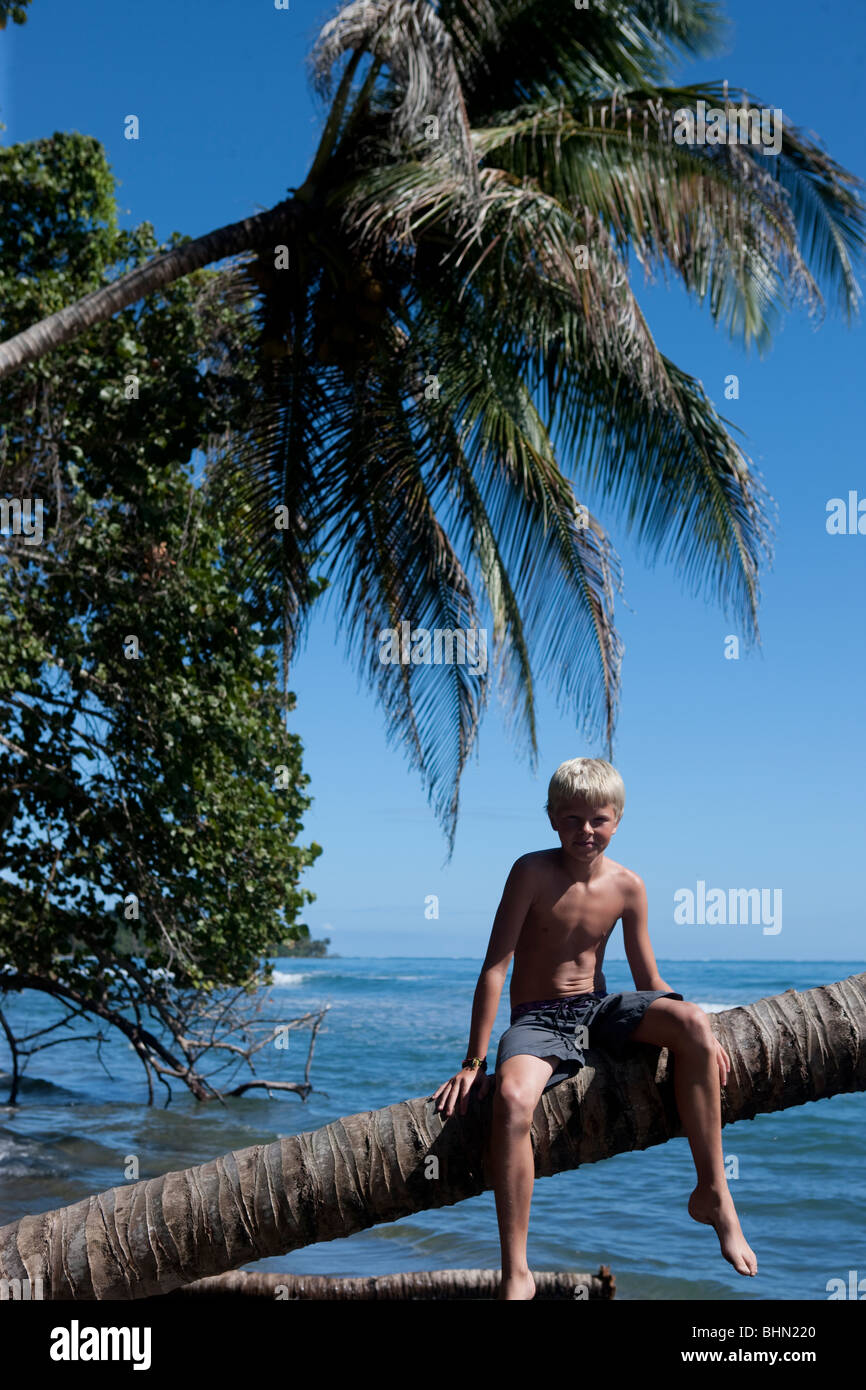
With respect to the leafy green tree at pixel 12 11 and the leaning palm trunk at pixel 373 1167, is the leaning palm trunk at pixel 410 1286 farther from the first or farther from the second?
the leafy green tree at pixel 12 11

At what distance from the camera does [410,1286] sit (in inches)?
195

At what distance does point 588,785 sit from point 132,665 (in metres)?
7.57

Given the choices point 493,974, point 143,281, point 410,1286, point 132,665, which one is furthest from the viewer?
point 132,665

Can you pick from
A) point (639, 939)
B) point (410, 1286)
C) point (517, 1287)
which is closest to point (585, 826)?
point (639, 939)

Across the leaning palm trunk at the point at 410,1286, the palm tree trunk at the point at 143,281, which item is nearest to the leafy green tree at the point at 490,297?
the palm tree trunk at the point at 143,281

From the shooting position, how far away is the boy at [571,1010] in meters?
3.25

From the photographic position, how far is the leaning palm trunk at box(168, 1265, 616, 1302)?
15.5 ft

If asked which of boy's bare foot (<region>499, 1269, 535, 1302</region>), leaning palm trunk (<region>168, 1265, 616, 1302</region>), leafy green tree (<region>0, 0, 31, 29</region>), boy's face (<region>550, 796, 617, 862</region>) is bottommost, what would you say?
leaning palm trunk (<region>168, 1265, 616, 1302</region>)

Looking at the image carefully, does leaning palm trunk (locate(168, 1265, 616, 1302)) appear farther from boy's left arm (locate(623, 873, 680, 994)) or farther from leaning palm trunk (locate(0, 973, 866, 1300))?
boy's left arm (locate(623, 873, 680, 994))

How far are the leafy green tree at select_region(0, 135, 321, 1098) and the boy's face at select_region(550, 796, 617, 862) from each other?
6529 mm

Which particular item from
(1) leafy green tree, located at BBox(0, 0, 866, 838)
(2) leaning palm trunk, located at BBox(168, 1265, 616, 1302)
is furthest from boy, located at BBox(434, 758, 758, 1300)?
(1) leafy green tree, located at BBox(0, 0, 866, 838)

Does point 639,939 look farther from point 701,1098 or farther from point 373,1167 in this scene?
point 373,1167

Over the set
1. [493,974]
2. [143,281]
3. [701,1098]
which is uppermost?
[143,281]
